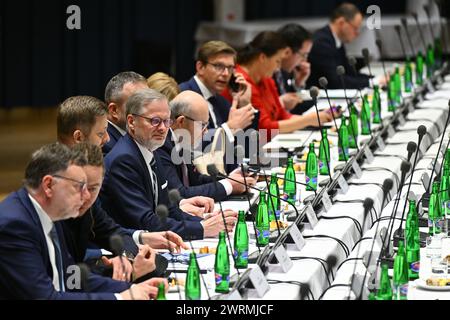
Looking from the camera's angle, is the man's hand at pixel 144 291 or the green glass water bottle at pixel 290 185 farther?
the green glass water bottle at pixel 290 185

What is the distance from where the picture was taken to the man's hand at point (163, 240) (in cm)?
398

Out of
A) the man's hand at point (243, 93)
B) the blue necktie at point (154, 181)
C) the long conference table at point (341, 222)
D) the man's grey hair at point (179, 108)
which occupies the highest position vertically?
the man's grey hair at point (179, 108)

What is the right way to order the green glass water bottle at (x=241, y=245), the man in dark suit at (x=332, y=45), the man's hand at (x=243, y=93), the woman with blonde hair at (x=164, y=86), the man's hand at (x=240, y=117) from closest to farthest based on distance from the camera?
the green glass water bottle at (x=241, y=245) → the woman with blonde hair at (x=164, y=86) → the man's hand at (x=240, y=117) → the man's hand at (x=243, y=93) → the man in dark suit at (x=332, y=45)

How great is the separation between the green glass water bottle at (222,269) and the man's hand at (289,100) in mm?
4103

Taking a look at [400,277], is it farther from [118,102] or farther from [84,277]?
[118,102]

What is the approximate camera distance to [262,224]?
4152 mm

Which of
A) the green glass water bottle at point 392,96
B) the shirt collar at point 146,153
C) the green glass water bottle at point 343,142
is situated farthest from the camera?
the green glass water bottle at point 392,96

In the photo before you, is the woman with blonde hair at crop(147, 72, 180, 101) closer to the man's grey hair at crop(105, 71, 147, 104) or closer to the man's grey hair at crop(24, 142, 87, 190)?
the man's grey hair at crop(105, 71, 147, 104)

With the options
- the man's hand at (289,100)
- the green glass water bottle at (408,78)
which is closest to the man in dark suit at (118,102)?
the man's hand at (289,100)

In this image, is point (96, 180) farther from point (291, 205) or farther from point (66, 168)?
point (291, 205)

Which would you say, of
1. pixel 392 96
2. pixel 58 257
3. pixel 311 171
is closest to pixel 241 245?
pixel 58 257

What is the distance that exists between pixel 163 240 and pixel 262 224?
1.36 feet

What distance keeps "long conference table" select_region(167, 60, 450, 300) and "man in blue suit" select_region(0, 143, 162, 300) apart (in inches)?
17.1

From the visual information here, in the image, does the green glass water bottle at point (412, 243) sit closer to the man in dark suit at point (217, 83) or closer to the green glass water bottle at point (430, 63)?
the man in dark suit at point (217, 83)
